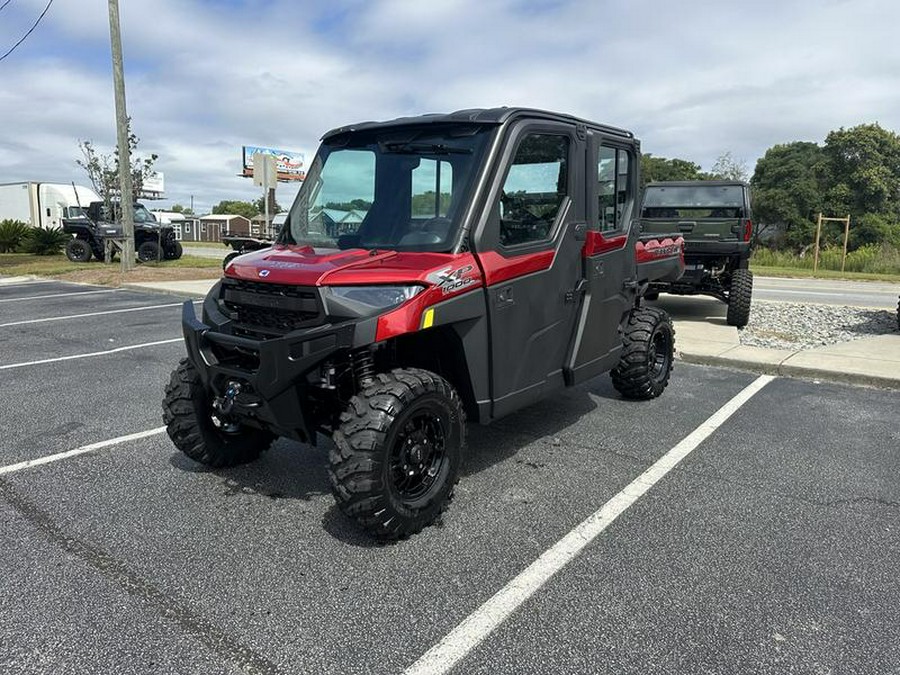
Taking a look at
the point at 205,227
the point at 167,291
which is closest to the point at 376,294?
the point at 167,291

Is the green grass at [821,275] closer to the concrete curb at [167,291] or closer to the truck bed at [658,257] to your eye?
the truck bed at [658,257]

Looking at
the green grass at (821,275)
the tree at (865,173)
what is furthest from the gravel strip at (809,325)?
the tree at (865,173)

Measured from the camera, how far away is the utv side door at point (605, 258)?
4.37 meters

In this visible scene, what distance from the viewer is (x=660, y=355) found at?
241 inches

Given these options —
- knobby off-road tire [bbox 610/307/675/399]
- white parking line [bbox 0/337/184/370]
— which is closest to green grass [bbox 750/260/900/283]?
knobby off-road tire [bbox 610/307/675/399]

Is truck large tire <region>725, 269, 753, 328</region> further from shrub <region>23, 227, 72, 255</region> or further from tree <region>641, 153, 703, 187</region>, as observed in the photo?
tree <region>641, 153, 703, 187</region>

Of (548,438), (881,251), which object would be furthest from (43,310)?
(881,251)

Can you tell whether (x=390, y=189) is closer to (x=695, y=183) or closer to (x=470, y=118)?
(x=470, y=118)

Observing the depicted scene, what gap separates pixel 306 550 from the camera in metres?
A: 3.17

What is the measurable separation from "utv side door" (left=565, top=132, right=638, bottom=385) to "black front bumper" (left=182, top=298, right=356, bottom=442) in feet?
6.17

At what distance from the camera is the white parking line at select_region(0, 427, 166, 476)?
165 inches

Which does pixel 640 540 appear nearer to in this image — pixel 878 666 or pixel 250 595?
pixel 878 666

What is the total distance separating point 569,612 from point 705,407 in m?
3.58

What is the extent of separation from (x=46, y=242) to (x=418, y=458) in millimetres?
28325
